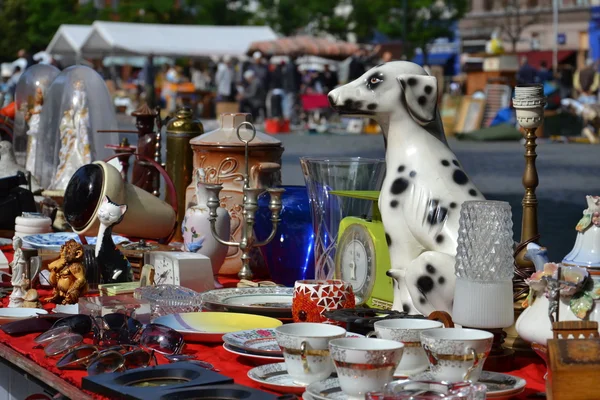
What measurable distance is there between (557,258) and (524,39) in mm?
49324

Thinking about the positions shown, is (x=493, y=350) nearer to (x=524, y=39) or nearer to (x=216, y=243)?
(x=216, y=243)

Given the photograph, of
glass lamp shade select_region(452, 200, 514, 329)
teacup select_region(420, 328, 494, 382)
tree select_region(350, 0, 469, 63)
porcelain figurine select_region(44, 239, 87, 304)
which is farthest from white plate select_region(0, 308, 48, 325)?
tree select_region(350, 0, 469, 63)

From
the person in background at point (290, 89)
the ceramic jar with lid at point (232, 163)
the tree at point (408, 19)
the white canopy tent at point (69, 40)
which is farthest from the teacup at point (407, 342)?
the tree at point (408, 19)

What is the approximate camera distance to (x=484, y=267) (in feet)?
7.00

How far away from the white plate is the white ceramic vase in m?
1.23

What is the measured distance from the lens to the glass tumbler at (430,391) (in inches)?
64.4

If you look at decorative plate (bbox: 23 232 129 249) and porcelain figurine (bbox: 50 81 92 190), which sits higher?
porcelain figurine (bbox: 50 81 92 190)

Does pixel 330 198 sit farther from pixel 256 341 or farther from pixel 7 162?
pixel 7 162

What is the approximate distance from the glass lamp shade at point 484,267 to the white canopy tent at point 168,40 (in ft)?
96.1

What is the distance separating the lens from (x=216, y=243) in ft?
10.4

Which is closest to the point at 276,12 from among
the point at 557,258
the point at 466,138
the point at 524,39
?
the point at 524,39

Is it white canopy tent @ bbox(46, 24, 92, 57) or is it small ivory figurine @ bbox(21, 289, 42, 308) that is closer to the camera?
small ivory figurine @ bbox(21, 289, 42, 308)

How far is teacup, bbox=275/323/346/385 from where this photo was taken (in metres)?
1.88

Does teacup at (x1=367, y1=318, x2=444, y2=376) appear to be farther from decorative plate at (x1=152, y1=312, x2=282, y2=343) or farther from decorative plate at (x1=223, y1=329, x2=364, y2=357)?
decorative plate at (x1=152, y1=312, x2=282, y2=343)
